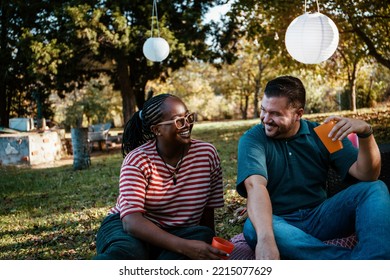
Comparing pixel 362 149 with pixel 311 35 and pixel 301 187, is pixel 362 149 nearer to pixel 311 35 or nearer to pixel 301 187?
pixel 301 187

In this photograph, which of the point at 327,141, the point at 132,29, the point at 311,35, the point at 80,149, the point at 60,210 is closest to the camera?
the point at 327,141

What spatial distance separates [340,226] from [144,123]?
1240 millimetres

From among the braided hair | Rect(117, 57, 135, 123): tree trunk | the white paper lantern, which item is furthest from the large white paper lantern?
Rect(117, 57, 135, 123): tree trunk

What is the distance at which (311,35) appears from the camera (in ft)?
15.0

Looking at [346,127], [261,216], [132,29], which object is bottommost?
[261,216]

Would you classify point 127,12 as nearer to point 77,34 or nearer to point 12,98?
point 77,34

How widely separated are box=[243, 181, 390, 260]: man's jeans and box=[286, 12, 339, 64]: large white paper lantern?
2.70m

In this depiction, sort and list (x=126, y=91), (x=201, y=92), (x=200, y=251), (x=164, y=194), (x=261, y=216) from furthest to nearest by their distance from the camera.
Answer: (x=201, y=92), (x=126, y=91), (x=164, y=194), (x=261, y=216), (x=200, y=251)

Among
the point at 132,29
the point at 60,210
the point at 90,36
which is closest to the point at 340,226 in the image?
the point at 60,210

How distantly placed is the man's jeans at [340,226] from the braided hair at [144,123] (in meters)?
0.80

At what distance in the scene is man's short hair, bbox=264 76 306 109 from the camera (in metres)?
2.44

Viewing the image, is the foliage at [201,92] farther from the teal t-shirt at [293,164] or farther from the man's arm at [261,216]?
the man's arm at [261,216]

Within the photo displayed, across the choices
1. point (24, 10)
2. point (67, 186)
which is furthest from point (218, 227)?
point (24, 10)

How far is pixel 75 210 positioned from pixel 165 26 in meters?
9.60
